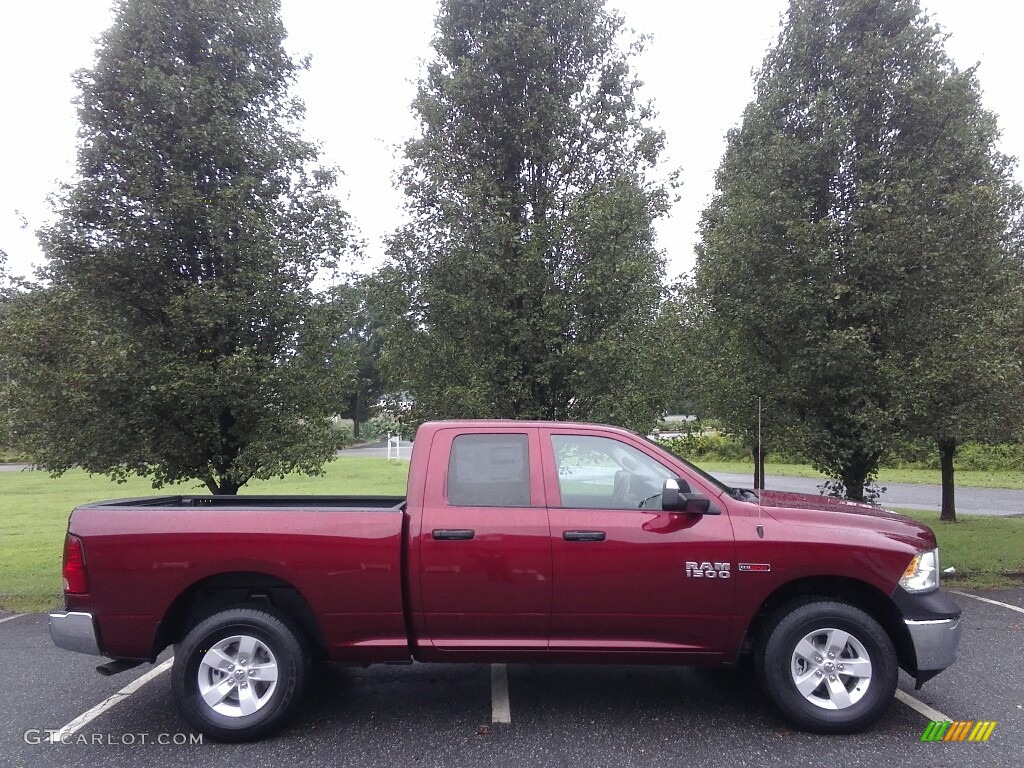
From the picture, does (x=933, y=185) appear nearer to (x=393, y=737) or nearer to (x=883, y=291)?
(x=883, y=291)

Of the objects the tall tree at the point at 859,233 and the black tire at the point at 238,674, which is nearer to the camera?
the black tire at the point at 238,674

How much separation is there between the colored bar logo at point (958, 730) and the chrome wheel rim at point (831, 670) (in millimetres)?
452

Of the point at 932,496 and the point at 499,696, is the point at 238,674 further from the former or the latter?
the point at 932,496

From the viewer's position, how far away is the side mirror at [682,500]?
3771mm

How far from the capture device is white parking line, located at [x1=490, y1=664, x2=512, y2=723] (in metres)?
4.04

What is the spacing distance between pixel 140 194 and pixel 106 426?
2341mm

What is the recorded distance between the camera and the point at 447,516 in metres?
3.92

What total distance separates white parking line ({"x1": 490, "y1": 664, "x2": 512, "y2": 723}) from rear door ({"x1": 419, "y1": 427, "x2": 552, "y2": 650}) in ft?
1.67

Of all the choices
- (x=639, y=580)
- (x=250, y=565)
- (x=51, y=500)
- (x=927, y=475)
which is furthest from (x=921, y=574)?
(x=927, y=475)

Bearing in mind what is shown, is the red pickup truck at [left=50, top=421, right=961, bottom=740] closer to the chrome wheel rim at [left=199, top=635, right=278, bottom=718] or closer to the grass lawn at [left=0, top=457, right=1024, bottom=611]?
the chrome wheel rim at [left=199, top=635, right=278, bottom=718]

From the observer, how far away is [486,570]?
3.84 meters

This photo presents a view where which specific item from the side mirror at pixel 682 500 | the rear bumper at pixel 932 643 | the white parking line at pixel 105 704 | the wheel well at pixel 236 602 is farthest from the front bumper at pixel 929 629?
the white parking line at pixel 105 704

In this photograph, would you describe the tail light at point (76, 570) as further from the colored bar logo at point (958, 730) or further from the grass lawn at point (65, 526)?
the colored bar logo at point (958, 730)

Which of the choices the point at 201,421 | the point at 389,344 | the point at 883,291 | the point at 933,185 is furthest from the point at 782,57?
the point at 201,421
